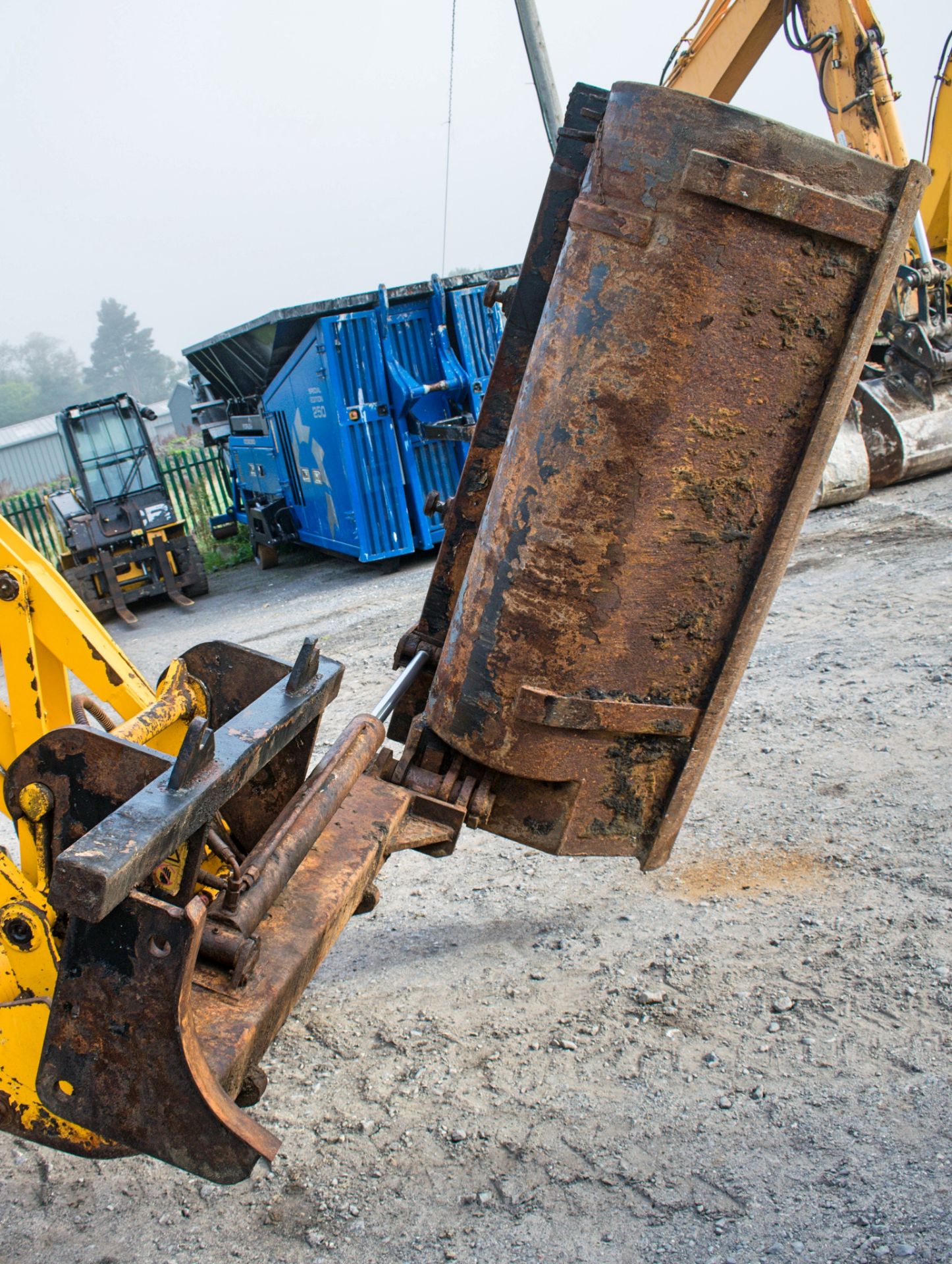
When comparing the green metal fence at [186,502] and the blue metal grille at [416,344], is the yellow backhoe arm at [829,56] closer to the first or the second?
the blue metal grille at [416,344]

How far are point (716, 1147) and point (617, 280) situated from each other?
1971 mm

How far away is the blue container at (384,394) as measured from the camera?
9.38 m

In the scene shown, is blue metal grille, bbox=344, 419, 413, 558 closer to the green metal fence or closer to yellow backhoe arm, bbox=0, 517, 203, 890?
yellow backhoe arm, bbox=0, 517, 203, 890

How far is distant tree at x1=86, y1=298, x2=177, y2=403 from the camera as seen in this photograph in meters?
93.8

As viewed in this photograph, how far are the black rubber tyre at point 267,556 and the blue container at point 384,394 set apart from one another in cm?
204

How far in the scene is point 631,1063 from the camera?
2635 mm

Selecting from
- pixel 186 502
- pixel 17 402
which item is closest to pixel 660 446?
pixel 186 502

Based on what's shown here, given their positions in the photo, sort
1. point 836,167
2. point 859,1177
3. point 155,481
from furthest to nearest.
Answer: point 155,481, point 859,1177, point 836,167

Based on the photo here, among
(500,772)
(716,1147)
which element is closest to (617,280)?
(500,772)

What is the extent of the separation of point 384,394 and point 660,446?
26.0ft

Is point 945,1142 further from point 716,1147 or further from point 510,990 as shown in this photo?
point 510,990

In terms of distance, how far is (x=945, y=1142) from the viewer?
2223 mm

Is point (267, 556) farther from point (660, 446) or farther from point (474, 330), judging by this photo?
point (660, 446)

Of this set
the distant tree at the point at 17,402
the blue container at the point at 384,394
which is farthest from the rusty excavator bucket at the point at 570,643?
the distant tree at the point at 17,402
